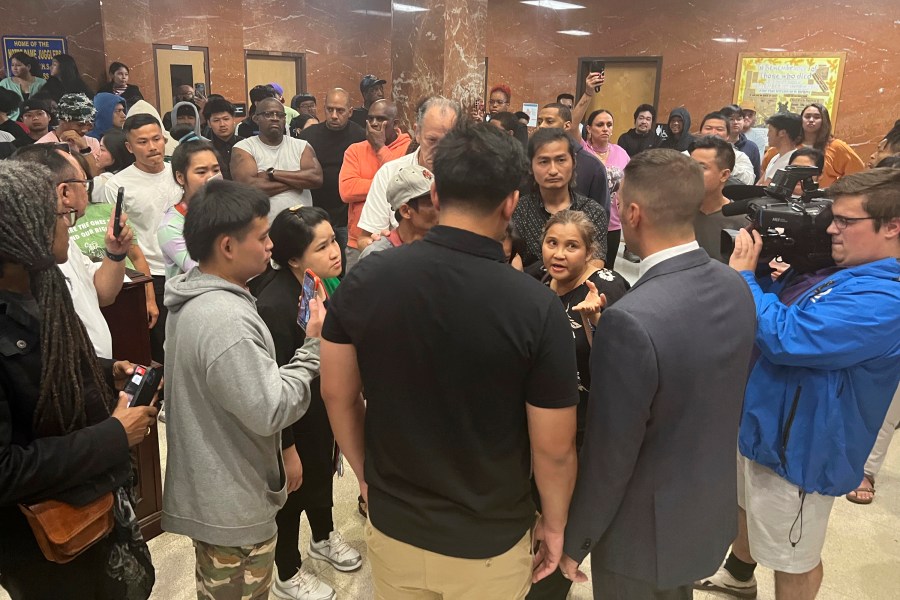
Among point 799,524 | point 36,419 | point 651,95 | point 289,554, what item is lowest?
point 289,554

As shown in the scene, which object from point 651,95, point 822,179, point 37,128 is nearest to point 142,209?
point 37,128

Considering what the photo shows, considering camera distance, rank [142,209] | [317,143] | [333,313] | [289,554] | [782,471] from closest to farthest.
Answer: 1. [333,313]
2. [782,471]
3. [289,554]
4. [142,209]
5. [317,143]

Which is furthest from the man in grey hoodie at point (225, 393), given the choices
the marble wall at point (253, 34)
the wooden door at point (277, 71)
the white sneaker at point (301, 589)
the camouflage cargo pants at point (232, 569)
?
the wooden door at point (277, 71)

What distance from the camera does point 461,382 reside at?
1.33 metres

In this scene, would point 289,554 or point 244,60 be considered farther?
point 244,60

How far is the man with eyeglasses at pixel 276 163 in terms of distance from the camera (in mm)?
3896

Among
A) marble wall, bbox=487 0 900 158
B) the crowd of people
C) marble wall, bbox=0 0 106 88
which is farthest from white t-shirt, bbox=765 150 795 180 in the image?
marble wall, bbox=0 0 106 88

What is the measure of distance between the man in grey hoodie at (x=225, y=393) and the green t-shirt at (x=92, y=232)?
1472 mm

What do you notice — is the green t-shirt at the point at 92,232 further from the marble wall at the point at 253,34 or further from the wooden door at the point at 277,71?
the wooden door at the point at 277,71

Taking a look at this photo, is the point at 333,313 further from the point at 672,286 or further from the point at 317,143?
the point at 317,143

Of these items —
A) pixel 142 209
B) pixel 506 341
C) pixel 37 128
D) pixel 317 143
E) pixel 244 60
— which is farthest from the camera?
pixel 244 60

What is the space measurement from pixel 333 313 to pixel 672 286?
75cm

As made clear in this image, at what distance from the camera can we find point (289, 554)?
239 cm

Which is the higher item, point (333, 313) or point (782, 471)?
point (333, 313)
